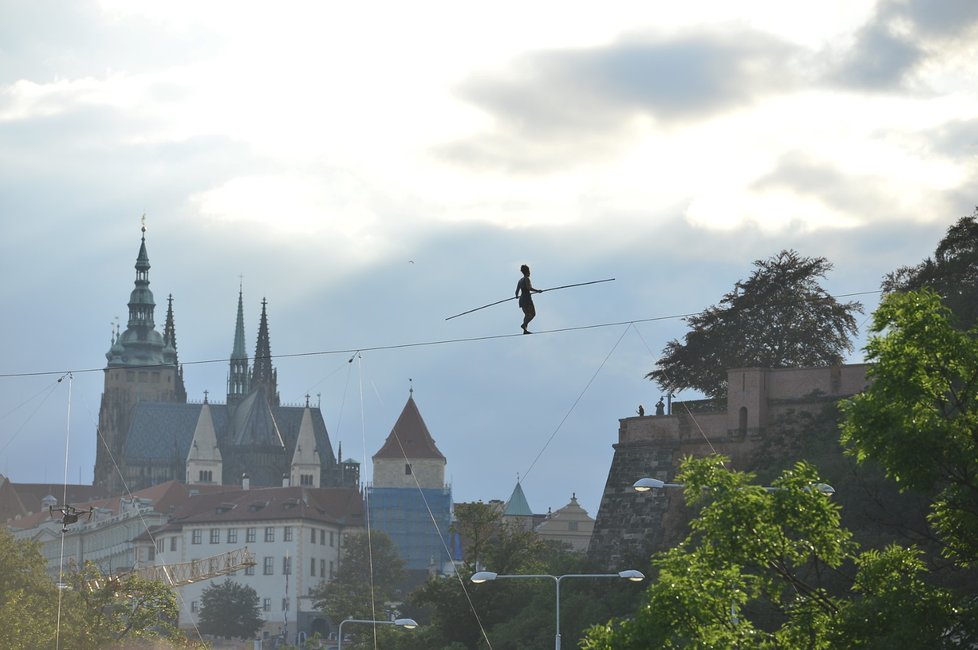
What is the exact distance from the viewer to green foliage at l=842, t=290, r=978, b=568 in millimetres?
21125

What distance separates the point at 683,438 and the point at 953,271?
34.9 feet

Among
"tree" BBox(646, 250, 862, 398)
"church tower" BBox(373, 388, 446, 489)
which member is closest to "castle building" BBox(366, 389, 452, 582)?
"church tower" BBox(373, 388, 446, 489)

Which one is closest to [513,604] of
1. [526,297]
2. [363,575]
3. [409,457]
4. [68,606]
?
[68,606]

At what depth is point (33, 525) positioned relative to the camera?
189750 millimetres

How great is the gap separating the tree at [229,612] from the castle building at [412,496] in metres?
12.4

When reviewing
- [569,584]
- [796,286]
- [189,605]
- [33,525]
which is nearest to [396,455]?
[189,605]

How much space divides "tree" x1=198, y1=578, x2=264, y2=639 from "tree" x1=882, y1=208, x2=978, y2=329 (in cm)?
8233

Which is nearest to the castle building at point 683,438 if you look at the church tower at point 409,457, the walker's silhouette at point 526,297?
the walker's silhouette at point 526,297

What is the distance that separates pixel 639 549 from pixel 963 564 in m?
45.7

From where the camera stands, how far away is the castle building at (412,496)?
6314 inches

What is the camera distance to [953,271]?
217 ft

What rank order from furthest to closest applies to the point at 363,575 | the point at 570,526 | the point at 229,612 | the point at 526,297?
the point at 570,526
the point at 363,575
the point at 229,612
the point at 526,297

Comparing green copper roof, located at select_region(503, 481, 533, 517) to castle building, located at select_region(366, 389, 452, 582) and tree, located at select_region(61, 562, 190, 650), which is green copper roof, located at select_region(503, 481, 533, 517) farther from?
tree, located at select_region(61, 562, 190, 650)

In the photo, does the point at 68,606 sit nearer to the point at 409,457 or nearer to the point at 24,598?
the point at 24,598
